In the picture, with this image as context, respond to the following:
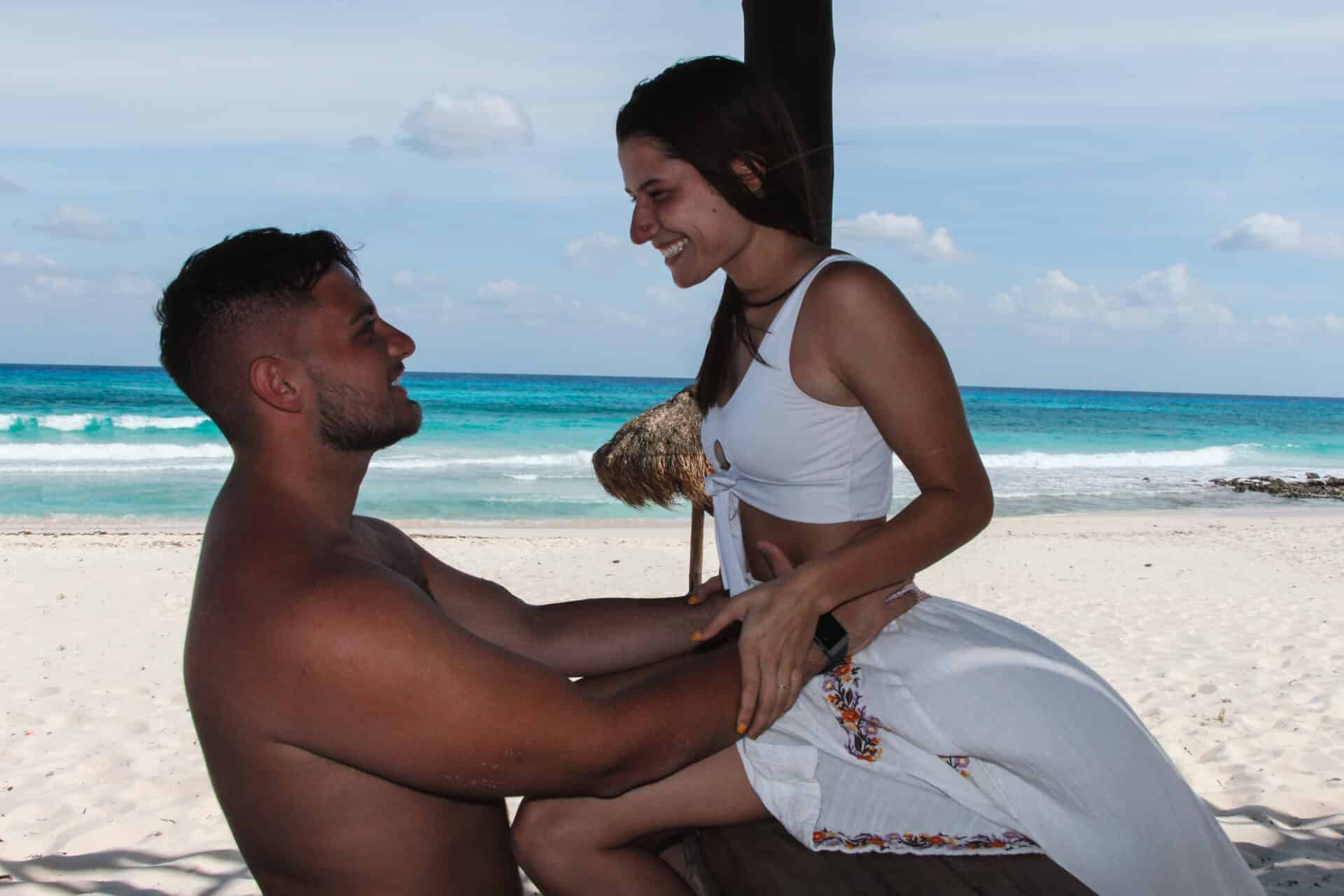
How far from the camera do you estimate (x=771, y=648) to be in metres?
1.83

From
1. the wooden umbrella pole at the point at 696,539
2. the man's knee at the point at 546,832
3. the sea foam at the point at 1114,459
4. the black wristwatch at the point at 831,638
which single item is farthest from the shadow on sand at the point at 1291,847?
the sea foam at the point at 1114,459

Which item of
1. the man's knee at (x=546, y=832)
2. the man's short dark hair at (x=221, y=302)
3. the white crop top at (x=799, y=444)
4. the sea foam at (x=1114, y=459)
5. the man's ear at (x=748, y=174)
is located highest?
the man's ear at (x=748, y=174)

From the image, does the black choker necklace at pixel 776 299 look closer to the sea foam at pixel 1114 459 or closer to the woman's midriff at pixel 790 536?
the woman's midriff at pixel 790 536

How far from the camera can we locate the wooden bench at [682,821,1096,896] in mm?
1901

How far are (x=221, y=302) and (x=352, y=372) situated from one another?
24 cm

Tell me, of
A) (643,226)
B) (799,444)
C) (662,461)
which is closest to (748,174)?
(643,226)

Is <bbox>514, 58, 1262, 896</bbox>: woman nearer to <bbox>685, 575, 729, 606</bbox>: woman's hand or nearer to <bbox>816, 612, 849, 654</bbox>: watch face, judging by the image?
<bbox>816, 612, 849, 654</bbox>: watch face

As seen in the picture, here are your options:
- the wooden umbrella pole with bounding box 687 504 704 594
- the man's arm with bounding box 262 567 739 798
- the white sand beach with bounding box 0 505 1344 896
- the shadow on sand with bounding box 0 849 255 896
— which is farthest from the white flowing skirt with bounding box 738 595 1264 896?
the wooden umbrella pole with bounding box 687 504 704 594

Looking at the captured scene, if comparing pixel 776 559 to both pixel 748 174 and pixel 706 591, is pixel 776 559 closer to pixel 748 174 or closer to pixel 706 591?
pixel 706 591

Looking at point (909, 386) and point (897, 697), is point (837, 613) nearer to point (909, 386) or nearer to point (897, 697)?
point (897, 697)

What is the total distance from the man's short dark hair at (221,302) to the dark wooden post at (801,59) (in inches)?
62.8

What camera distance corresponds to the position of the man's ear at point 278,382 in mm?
1819

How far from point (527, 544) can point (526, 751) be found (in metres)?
12.4

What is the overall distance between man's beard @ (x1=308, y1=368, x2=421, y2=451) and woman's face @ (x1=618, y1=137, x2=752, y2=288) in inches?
26.1
